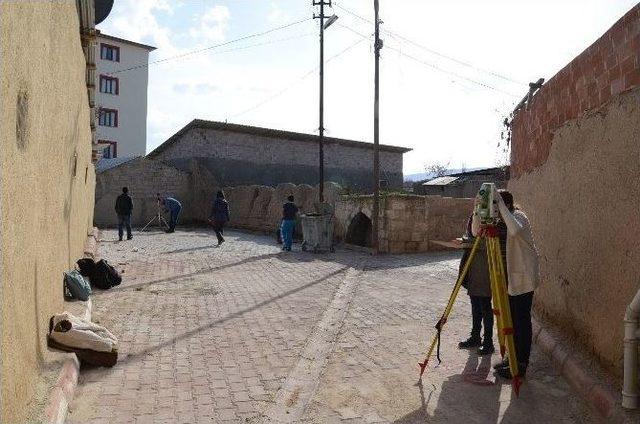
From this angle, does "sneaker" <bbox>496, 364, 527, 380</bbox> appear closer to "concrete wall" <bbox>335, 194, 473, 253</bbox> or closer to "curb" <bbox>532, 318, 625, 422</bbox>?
"curb" <bbox>532, 318, 625, 422</bbox>

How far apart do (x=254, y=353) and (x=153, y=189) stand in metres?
21.5

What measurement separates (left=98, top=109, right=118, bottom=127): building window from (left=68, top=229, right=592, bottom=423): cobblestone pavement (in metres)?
35.5

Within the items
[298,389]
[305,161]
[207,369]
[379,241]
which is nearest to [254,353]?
[207,369]

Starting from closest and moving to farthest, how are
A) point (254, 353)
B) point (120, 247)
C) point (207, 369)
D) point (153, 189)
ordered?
point (207, 369) < point (254, 353) < point (120, 247) < point (153, 189)

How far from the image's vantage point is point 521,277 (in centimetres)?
437

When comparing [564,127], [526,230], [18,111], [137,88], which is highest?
[137,88]

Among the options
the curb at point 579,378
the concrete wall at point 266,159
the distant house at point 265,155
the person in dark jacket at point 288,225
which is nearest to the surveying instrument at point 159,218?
the distant house at point 265,155

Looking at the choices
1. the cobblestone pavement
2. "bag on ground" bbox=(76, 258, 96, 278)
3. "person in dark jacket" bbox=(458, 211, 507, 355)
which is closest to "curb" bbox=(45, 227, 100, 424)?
the cobblestone pavement

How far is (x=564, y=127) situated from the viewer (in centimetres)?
564

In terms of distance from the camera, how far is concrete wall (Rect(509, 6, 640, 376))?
391 centimetres

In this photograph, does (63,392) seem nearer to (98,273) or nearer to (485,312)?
(485,312)

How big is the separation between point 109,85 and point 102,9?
120 feet

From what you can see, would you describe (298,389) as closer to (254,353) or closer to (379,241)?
(254,353)

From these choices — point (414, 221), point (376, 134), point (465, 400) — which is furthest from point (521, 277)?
point (376, 134)
